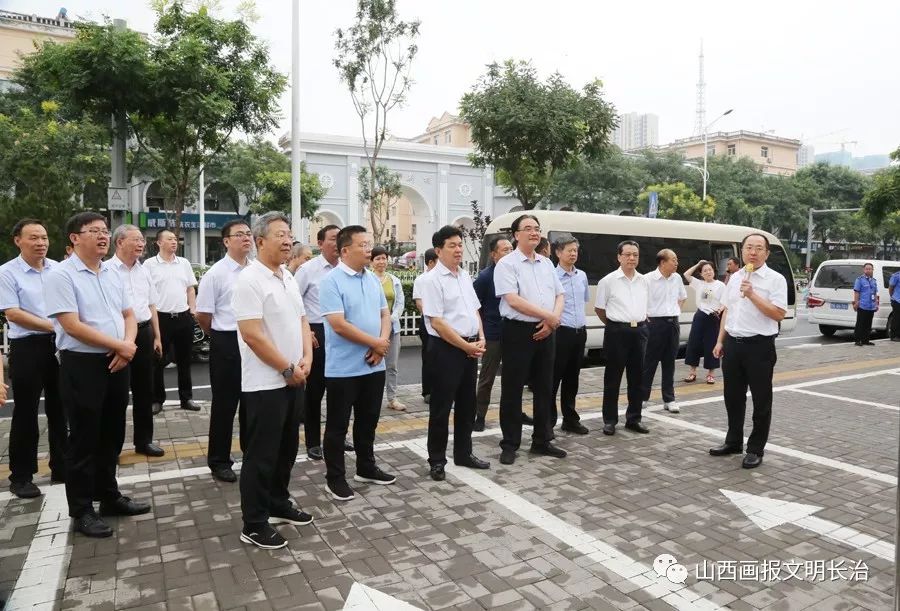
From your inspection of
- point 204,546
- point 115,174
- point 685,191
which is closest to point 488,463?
point 204,546

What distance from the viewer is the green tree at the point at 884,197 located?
2041 centimetres

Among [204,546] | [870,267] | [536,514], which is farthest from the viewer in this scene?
[870,267]

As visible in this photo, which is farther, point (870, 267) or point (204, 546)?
point (870, 267)

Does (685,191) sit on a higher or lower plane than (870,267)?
higher

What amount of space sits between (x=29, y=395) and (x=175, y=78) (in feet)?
25.1

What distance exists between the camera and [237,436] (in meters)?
5.72

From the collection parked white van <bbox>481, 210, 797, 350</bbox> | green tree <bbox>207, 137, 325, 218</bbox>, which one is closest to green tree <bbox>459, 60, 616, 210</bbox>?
parked white van <bbox>481, 210, 797, 350</bbox>

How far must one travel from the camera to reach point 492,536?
3.76 meters

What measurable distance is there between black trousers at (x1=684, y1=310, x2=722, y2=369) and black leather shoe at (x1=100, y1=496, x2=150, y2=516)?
722cm

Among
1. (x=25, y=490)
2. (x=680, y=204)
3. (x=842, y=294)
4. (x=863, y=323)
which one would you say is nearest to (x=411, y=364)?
(x=25, y=490)

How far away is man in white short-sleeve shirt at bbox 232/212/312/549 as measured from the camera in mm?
3490

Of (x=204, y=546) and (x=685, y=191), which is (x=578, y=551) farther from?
(x=685, y=191)

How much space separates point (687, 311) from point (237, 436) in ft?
28.9

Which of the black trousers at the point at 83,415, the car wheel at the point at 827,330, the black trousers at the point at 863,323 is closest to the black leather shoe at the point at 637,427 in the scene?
the black trousers at the point at 83,415
